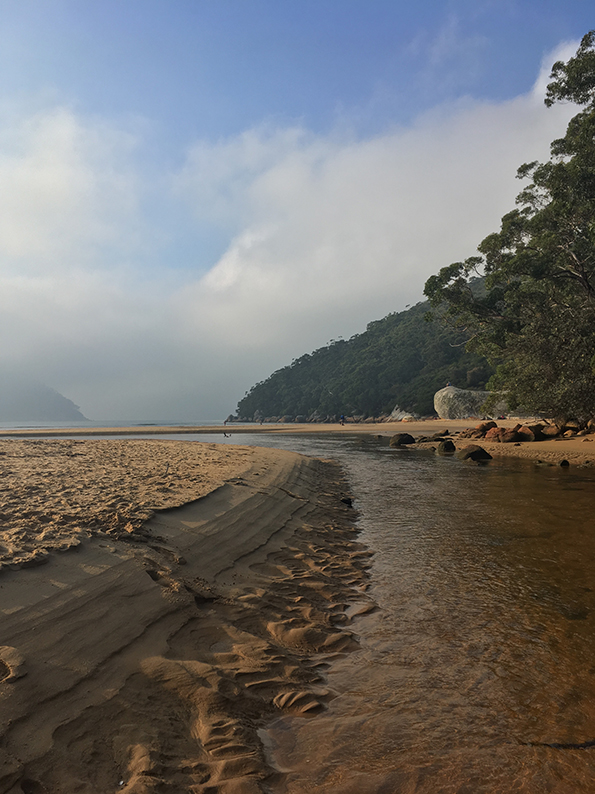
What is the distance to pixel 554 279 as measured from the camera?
22203 millimetres

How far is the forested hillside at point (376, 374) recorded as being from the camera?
6888cm

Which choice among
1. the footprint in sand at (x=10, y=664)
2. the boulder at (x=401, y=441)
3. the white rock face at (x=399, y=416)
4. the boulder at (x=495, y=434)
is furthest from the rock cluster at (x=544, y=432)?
the white rock face at (x=399, y=416)

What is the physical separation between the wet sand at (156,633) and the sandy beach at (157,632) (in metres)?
0.01

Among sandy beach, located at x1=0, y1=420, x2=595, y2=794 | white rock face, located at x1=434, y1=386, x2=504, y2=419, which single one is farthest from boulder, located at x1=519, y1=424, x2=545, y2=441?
white rock face, located at x1=434, y1=386, x2=504, y2=419

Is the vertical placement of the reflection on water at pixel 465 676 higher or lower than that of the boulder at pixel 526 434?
lower

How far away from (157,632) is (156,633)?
0.06 feet

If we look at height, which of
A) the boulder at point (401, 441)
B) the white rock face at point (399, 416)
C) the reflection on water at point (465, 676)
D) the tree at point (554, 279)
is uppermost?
the tree at point (554, 279)

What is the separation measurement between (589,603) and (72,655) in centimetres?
533

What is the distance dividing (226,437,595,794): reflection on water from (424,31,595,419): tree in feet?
47.5

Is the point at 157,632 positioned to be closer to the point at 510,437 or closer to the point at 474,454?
the point at 474,454

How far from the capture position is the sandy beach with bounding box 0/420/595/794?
2.53 metres

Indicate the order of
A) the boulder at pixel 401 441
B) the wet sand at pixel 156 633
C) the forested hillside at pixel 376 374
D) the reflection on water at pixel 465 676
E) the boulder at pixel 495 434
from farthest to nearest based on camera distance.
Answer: the forested hillside at pixel 376 374 < the boulder at pixel 401 441 < the boulder at pixel 495 434 < the reflection on water at pixel 465 676 < the wet sand at pixel 156 633

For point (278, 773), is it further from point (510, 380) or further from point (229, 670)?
point (510, 380)

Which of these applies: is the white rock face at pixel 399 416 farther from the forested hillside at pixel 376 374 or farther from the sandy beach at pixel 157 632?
the sandy beach at pixel 157 632
